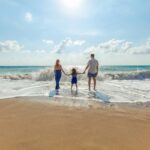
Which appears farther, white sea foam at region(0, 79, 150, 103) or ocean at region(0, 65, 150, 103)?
ocean at region(0, 65, 150, 103)

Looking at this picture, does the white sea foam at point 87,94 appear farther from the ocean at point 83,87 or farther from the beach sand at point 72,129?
the beach sand at point 72,129

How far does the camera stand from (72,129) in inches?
193

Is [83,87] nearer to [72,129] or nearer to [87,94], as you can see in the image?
[87,94]

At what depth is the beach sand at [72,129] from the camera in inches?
160

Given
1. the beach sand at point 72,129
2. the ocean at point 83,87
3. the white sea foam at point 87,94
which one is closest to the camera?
the beach sand at point 72,129

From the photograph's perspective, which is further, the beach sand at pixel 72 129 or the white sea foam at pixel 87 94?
the white sea foam at pixel 87 94

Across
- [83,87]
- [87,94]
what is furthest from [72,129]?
[83,87]

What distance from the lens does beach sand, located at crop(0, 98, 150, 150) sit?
407 cm

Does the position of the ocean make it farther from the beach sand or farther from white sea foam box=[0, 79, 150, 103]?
the beach sand

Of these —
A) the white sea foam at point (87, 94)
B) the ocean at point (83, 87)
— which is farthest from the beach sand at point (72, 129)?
the ocean at point (83, 87)

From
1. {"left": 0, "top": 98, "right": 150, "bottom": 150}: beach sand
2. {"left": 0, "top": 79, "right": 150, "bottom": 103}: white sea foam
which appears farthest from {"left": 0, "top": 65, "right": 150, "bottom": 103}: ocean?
{"left": 0, "top": 98, "right": 150, "bottom": 150}: beach sand

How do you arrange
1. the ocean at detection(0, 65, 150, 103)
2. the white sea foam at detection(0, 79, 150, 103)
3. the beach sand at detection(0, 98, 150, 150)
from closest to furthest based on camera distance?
1. the beach sand at detection(0, 98, 150, 150)
2. the white sea foam at detection(0, 79, 150, 103)
3. the ocean at detection(0, 65, 150, 103)

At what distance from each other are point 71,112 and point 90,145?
2466mm

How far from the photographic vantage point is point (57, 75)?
43.3ft
